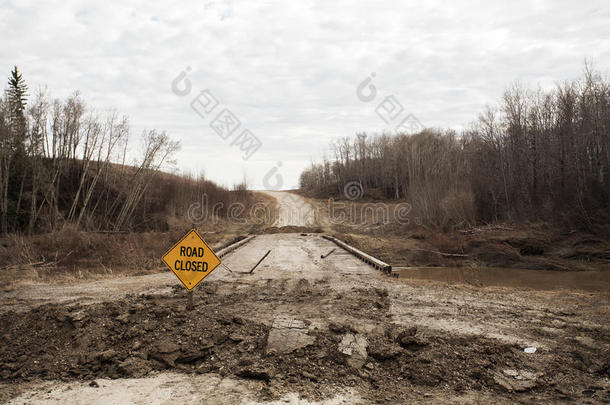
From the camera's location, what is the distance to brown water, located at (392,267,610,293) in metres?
13.1

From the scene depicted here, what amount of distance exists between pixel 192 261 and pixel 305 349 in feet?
9.64

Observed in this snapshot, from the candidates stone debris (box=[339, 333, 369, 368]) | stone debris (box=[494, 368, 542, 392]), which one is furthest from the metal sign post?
stone debris (box=[494, 368, 542, 392])

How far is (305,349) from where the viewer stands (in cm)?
608

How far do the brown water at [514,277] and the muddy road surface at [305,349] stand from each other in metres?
3.34

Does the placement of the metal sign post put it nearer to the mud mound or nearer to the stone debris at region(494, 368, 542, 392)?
the mud mound

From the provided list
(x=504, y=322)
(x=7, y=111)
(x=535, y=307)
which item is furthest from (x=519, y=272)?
(x=7, y=111)

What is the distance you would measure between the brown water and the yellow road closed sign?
6967 mm

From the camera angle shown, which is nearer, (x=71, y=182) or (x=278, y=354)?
(x=278, y=354)

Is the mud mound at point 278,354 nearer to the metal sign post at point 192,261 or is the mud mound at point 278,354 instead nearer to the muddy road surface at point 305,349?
the muddy road surface at point 305,349

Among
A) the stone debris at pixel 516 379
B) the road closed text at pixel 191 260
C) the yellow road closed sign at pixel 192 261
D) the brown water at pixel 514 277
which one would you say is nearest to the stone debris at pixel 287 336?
the yellow road closed sign at pixel 192 261

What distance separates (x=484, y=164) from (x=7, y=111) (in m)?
37.8

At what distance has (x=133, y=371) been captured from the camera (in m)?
5.60

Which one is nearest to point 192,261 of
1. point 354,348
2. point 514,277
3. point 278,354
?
point 278,354

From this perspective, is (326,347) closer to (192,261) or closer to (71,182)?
(192,261)
